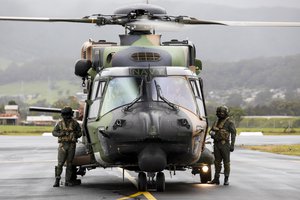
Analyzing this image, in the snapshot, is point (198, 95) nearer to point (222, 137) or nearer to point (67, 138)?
point (222, 137)

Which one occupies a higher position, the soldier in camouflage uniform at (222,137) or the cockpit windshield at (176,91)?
the cockpit windshield at (176,91)

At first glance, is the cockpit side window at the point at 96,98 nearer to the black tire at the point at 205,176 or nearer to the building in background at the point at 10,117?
the black tire at the point at 205,176

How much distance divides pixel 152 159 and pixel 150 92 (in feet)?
5.57

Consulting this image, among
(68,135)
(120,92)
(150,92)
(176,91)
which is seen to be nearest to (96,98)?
(120,92)

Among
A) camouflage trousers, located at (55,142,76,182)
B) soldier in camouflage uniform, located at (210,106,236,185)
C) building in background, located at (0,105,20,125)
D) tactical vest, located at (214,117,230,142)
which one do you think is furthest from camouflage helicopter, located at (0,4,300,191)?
building in background, located at (0,105,20,125)

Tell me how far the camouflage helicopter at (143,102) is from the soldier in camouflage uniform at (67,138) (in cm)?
23

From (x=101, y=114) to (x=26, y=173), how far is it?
6940 millimetres

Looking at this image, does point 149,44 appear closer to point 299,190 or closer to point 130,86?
point 130,86

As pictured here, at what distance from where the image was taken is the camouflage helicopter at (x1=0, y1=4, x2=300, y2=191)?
1666 centimetres

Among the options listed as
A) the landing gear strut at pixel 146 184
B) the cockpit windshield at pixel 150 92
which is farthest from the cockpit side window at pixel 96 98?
the landing gear strut at pixel 146 184

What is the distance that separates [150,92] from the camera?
17.6 m

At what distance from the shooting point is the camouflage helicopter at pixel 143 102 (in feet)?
54.6

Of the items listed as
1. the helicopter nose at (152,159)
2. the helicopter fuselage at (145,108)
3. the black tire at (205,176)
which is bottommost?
the black tire at (205,176)

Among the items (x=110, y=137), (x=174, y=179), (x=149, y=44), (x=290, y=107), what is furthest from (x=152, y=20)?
(x=290, y=107)
